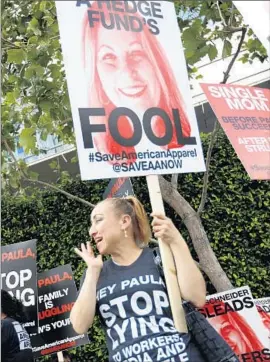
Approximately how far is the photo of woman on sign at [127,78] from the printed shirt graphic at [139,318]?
A: 63cm

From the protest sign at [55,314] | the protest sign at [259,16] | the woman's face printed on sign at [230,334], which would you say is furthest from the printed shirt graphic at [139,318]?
the protest sign at [55,314]

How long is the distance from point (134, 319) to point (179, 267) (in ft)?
1.01

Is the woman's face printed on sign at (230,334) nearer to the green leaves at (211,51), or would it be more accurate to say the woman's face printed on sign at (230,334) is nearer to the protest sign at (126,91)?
the protest sign at (126,91)

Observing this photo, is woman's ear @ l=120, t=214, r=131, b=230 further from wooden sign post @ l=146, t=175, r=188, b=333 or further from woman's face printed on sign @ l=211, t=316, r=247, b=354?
woman's face printed on sign @ l=211, t=316, r=247, b=354

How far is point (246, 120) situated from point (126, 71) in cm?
95

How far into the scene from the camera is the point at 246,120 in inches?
134

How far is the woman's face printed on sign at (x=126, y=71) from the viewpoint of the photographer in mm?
2793

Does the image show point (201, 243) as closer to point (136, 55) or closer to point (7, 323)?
point (7, 323)

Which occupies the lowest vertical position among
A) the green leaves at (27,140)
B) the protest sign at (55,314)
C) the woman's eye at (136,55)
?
the protest sign at (55,314)

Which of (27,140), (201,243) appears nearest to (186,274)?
(201,243)

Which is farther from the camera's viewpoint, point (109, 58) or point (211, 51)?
point (211, 51)

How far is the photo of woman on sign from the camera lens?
275 cm

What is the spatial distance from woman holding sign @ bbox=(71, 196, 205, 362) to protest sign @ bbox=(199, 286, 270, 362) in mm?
1573

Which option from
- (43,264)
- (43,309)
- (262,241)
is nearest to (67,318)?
(43,309)
